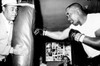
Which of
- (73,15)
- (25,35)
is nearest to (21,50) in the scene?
(25,35)

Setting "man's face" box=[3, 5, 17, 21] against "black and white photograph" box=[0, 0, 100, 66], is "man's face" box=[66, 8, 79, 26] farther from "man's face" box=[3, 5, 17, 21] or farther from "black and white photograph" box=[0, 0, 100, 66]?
"man's face" box=[3, 5, 17, 21]

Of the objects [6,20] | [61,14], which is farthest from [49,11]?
[6,20]

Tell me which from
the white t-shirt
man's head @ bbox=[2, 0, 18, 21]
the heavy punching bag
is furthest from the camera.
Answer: the white t-shirt

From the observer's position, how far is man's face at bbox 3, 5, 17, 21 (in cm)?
94

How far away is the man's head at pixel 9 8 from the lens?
924 mm

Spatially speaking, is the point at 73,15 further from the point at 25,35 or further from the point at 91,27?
the point at 25,35

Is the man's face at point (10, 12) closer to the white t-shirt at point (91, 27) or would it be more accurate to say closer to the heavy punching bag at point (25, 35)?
the heavy punching bag at point (25, 35)

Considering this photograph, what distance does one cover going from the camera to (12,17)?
3.17ft

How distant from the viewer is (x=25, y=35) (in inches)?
31.4

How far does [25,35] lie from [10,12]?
0.86 ft

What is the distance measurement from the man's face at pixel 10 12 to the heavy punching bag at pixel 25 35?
0.12 meters

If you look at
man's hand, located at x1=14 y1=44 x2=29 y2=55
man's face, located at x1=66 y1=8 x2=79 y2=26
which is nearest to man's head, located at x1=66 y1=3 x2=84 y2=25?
man's face, located at x1=66 y1=8 x2=79 y2=26

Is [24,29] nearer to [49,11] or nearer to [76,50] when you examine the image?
[49,11]

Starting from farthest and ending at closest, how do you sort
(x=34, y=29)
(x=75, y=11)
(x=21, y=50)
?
(x=75, y=11) < (x=34, y=29) < (x=21, y=50)
